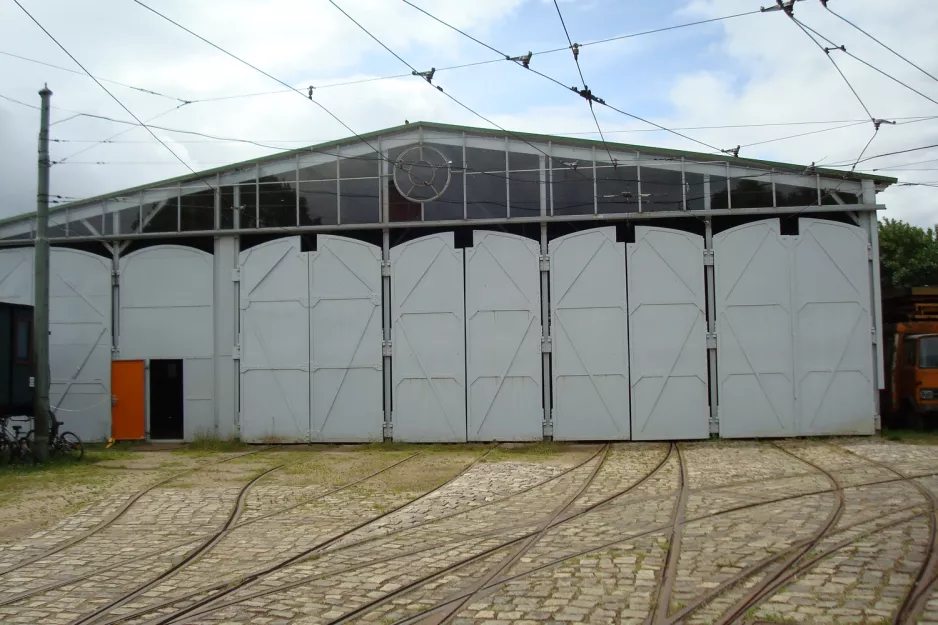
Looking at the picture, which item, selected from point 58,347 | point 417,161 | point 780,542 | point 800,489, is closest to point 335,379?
point 417,161

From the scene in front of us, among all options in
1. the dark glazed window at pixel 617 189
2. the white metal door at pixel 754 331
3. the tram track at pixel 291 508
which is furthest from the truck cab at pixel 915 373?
the tram track at pixel 291 508

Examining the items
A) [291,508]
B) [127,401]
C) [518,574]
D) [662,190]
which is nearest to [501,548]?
[518,574]

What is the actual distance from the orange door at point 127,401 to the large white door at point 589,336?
462 inches

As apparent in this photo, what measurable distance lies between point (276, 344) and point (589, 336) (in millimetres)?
8604

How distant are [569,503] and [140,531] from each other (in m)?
5.92

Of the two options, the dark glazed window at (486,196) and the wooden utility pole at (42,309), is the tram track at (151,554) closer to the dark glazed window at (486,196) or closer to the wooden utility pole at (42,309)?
the wooden utility pole at (42,309)

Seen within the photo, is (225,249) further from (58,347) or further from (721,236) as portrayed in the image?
(721,236)

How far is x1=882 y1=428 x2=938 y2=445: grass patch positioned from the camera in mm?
18156

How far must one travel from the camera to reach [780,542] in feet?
27.2

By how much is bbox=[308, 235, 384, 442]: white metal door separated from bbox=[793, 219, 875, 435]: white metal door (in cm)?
1110

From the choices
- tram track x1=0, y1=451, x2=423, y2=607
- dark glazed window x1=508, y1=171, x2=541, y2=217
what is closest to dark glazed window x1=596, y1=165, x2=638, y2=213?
dark glazed window x1=508, y1=171, x2=541, y2=217

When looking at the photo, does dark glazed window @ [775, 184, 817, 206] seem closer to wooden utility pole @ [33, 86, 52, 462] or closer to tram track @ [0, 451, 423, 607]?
tram track @ [0, 451, 423, 607]

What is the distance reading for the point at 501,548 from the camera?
8.47 meters

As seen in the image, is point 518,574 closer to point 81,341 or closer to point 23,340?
point 23,340
